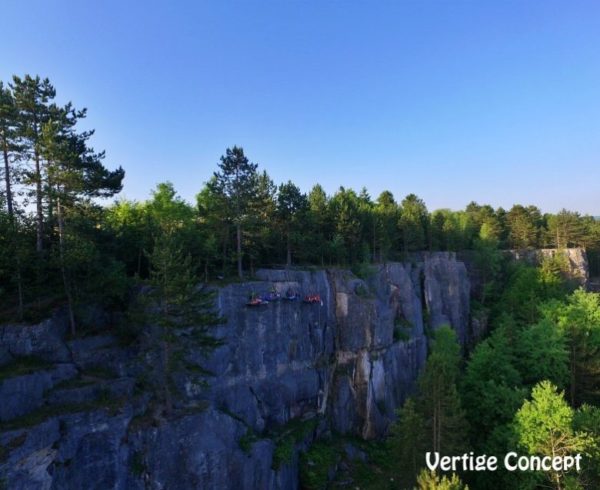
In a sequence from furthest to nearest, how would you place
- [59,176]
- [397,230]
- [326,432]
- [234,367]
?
[397,230] → [326,432] → [234,367] → [59,176]

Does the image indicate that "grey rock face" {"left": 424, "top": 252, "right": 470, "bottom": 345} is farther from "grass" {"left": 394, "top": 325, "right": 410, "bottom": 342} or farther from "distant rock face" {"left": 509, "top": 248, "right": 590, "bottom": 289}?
"distant rock face" {"left": 509, "top": 248, "right": 590, "bottom": 289}

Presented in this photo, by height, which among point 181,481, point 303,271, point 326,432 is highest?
point 303,271

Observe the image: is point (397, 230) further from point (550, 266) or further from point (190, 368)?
point (190, 368)

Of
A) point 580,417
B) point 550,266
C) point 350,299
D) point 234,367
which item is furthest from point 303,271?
point 550,266

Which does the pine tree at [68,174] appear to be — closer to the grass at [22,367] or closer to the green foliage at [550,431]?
the grass at [22,367]

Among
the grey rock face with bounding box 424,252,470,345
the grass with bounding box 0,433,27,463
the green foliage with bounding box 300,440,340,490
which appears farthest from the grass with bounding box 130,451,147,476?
the grey rock face with bounding box 424,252,470,345

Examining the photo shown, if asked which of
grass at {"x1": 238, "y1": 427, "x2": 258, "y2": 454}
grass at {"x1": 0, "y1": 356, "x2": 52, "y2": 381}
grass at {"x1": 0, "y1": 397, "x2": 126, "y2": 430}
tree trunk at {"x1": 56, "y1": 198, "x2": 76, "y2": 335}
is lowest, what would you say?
grass at {"x1": 238, "y1": 427, "x2": 258, "y2": 454}
